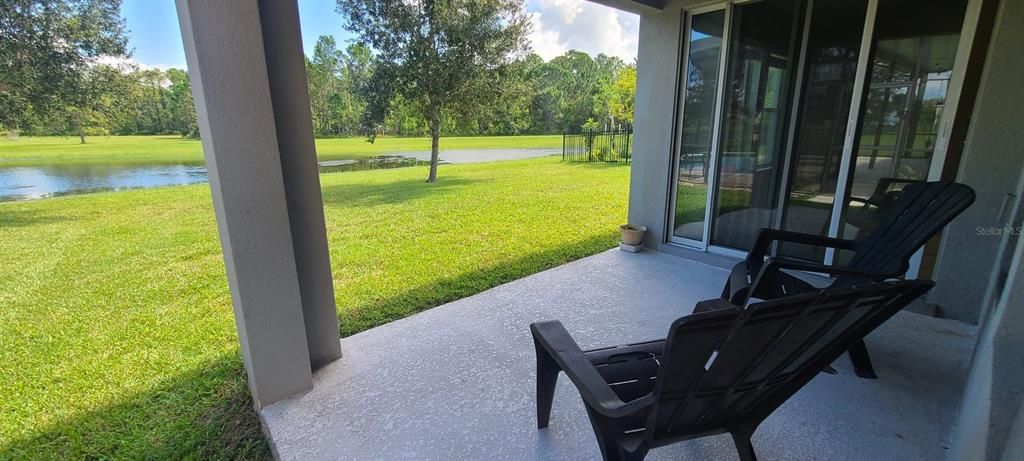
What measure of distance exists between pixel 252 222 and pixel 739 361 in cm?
183

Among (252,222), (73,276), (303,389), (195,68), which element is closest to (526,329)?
(303,389)

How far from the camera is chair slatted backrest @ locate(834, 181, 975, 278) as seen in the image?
2057 millimetres

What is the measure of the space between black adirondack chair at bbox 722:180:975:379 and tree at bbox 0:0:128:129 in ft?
35.5

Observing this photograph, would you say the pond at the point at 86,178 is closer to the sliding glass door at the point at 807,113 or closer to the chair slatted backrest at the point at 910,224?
the sliding glass door at the point at 807,113

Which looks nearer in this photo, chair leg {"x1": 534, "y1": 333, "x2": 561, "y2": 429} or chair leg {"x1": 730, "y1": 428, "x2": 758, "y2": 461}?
chair leg {"x1": 730, "y1": 428, "x2": 758, "y2": 461}

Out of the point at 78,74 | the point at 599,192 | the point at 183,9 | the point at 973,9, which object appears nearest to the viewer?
the point at 183,9

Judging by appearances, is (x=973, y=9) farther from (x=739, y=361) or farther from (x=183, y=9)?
(x=183, y=9)

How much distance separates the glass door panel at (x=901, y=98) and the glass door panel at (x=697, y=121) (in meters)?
1.09

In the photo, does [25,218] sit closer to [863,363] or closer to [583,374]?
[583,374]

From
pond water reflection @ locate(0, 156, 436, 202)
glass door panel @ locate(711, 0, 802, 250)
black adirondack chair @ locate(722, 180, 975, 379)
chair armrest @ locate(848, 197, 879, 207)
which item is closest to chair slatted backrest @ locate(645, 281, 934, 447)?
black adirondack chair @ locate(722, 180, 975, 379)

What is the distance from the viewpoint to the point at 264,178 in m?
1.70

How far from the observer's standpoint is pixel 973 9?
2.53m

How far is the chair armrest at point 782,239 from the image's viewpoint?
252 cm

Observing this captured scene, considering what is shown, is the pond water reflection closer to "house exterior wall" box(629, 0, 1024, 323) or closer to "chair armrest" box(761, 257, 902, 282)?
"chair armrest" box(761, 257, 902, 282)
